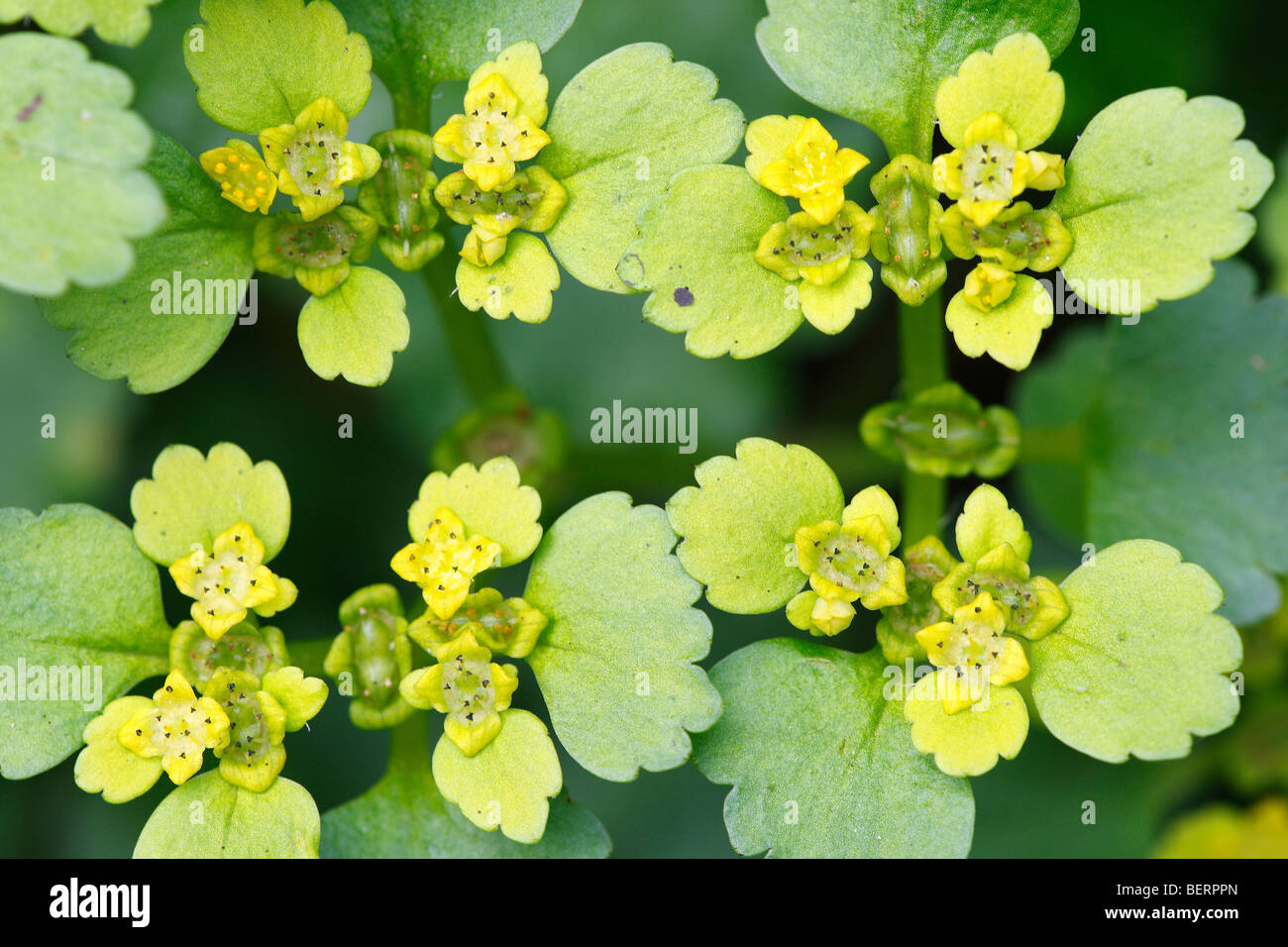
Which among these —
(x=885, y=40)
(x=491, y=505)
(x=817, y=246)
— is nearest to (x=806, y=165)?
(x=817, y=246)

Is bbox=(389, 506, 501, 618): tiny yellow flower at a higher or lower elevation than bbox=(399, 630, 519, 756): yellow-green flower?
higher

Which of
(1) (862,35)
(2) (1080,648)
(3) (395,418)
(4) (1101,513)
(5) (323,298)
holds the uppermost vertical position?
(1) (862,35)

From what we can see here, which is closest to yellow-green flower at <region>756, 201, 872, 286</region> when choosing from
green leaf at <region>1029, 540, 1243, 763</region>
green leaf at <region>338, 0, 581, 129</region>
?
green leaf at <region>338, 0, 581, 129</region>

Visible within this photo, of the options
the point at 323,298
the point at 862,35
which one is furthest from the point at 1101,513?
the point at 323,298

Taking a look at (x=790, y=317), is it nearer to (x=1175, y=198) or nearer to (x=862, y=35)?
(x=862, y=35)

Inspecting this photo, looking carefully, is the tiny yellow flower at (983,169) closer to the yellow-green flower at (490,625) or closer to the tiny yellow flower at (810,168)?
the tiny yellow flower at (810,168)

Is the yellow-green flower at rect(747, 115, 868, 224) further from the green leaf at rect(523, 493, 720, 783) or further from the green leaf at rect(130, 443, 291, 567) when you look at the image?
the green leaf at rect(130, 443, 291, 567)
